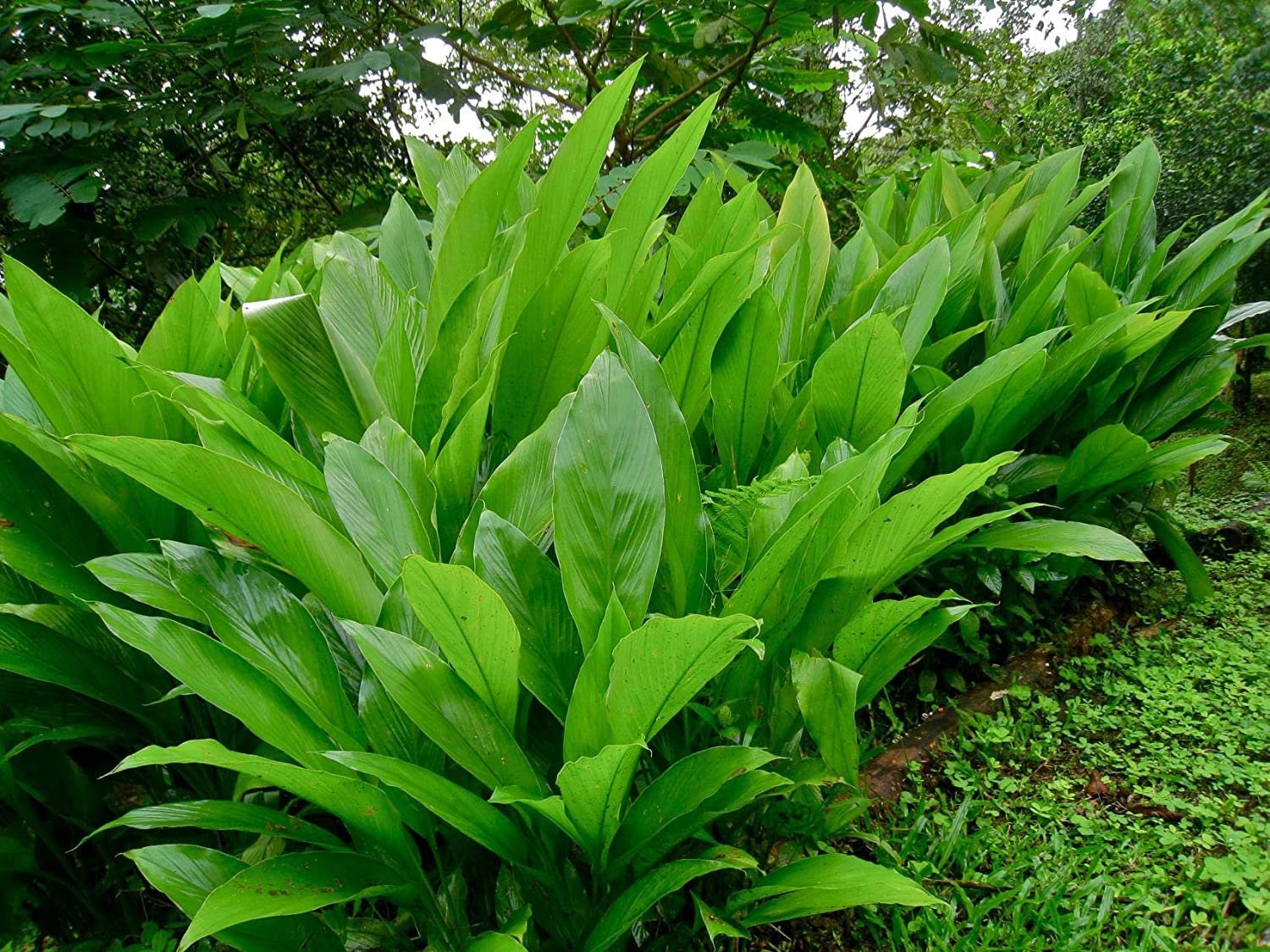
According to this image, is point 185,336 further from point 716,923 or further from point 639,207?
point 716,923

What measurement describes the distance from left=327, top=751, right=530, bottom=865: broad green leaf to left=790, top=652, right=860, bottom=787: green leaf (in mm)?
367

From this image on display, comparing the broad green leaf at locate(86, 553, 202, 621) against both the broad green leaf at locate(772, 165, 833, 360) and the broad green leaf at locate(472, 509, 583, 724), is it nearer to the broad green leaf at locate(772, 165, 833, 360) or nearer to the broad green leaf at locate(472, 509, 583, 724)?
the broad green leaf at locate(472, 509, 583, 724)

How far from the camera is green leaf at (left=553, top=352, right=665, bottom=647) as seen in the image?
35.3 inches

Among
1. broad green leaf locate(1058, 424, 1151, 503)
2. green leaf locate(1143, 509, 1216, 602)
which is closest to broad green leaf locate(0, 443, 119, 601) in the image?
broad green leaf locate(1058, 424, 1151, 503)

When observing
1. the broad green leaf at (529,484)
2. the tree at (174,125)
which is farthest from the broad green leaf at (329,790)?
the tree at (174,125)

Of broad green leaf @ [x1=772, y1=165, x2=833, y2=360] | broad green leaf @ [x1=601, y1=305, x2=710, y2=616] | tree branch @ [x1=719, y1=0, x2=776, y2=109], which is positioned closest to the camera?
broad green leaf @ [x1=601, y1=305, x2=710, y2=616]

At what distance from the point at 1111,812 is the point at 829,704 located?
0.72 m

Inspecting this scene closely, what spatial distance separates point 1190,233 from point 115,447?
493cm

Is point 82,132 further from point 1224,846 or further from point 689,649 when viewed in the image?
point 1224,846

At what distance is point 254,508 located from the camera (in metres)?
0.89

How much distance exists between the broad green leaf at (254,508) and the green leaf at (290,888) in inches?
10.5

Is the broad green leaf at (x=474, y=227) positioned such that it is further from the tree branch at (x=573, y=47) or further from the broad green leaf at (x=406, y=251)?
the tree branch at (x=573, y=47)

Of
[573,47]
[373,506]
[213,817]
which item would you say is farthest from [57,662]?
[573,47]

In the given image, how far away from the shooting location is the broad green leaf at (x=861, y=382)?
1.32 metres
